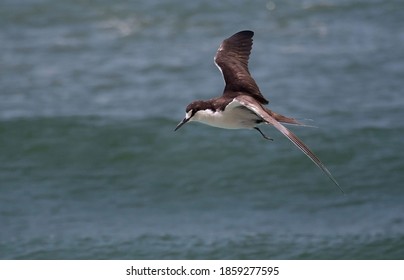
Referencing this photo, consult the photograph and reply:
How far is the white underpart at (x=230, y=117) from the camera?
1141 centimetres

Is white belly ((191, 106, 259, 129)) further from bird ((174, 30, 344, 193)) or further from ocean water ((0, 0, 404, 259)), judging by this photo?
ocean water ((0, 0, 404, 259))

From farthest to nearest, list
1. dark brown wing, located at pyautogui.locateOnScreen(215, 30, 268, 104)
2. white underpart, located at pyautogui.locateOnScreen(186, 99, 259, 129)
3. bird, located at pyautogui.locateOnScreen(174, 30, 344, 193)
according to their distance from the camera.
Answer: dark brown wing, located at pyautogui.locateOnScreen(215, 30, 268, 104) < white underpart, located at pyautogui.locateOnScreen(186, 99, 259, 129) < bird, located at pyautogui.locateOnScreen(174, 30, 344, 193)

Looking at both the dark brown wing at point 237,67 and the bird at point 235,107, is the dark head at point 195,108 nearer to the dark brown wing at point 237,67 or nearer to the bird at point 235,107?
the bird at point 235,107

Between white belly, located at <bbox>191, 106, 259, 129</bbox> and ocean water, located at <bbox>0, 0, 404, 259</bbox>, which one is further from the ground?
ocean water, located at <bbox>0, 0, 404, 259</bbox>

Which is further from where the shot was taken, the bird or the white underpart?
the white underpart

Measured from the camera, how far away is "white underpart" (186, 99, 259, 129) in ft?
37.4

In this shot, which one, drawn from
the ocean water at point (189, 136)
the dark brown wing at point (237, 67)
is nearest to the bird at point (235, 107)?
the dark brown wing at point (237, 67)

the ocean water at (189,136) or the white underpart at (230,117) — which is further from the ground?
the ocean water at (189,136)

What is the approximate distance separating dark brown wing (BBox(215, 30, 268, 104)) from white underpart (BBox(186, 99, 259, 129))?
30 centimetres

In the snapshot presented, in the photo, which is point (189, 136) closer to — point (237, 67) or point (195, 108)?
point (237, 67)

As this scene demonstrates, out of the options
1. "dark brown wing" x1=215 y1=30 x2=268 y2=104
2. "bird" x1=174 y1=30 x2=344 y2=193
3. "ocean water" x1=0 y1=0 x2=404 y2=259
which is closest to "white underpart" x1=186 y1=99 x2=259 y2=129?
"bird" x1=174 y1=30 x2=344 y2=193

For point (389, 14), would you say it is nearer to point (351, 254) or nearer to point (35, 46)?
point (35, 46)

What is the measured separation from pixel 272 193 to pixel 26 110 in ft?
21.2

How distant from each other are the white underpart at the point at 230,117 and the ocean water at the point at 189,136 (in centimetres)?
554
